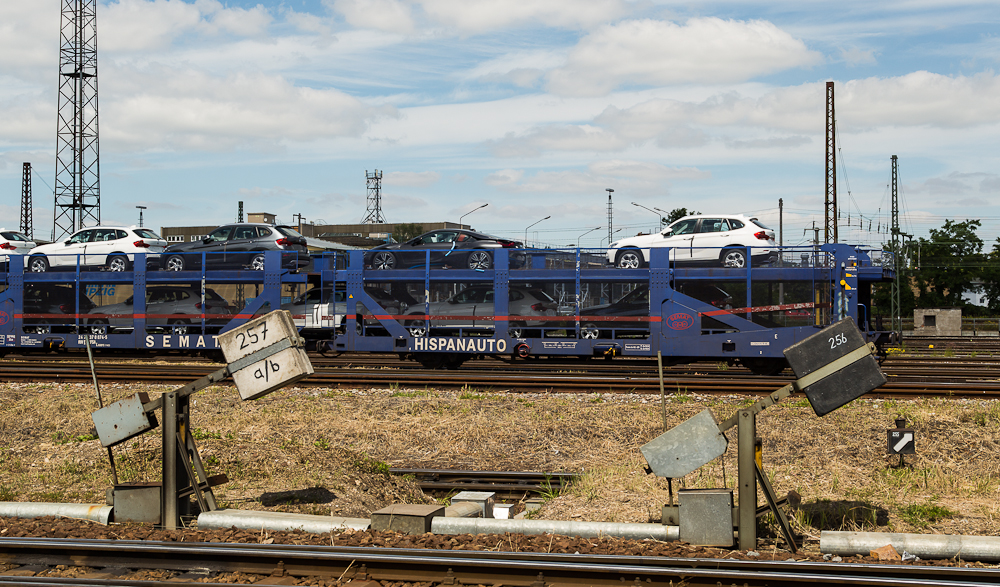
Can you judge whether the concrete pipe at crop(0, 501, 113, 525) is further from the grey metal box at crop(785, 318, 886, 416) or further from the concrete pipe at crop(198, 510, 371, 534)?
the grey metal box at crop(785, 318, 886, 416)

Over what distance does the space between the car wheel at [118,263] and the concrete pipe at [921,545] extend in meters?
21.3

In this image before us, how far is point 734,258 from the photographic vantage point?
1780 centimetres

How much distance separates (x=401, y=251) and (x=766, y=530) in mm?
14458

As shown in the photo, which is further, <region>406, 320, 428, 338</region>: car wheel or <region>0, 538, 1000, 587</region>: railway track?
<region>406, 320, 428, 338</region>: car wheel

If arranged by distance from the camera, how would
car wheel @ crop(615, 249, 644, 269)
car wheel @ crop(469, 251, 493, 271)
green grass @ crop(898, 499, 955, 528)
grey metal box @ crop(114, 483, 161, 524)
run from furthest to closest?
car wheel @ crop(469, 251, 493, 271), car wheel @ crop(615, 249, 644, 269), green grass @ crop(898, 499, 955, 528), grey metal box @ crop(114, 483, 161, 524)

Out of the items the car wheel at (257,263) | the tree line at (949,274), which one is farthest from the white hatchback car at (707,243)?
the tree line at (949,274)

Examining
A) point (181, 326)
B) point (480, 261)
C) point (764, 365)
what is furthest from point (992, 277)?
point (181, 326)

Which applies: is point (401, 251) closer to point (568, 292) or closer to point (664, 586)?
point (568, 292)

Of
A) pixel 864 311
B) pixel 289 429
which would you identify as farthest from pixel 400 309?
pixel 864 311

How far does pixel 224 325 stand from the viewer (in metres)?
21.2

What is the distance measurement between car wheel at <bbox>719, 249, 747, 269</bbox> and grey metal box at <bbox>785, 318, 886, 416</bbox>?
40.5 ft

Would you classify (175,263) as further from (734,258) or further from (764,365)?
(764,365)

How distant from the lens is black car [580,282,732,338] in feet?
58.1

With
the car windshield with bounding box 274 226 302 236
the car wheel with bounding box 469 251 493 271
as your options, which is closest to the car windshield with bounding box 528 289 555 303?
the car wheel with bounding box 469 251 493 271
